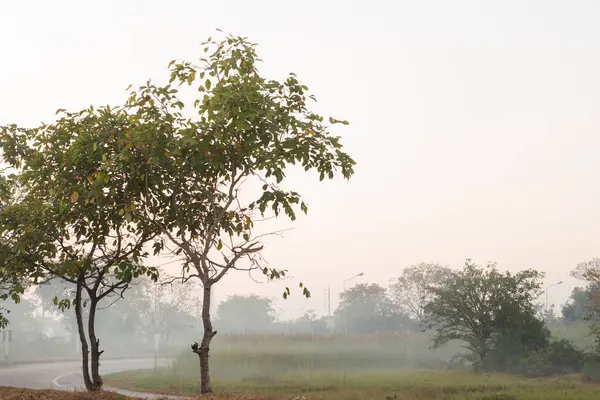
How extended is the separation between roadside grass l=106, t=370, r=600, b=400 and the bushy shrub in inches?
87.8

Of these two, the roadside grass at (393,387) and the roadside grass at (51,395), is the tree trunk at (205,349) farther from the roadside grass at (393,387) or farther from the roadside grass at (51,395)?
the roadside grass at (393,387)

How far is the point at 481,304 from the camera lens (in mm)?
51781

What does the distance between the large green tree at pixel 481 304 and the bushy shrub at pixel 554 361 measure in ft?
12.0

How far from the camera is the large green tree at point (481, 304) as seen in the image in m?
50.2

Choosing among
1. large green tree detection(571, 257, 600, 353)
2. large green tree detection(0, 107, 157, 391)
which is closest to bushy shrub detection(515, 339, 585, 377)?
large green tree detection(571, 257, 600, 353)

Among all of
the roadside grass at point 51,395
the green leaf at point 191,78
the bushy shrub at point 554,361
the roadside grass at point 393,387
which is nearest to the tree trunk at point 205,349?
the roadside grass at point 51,395

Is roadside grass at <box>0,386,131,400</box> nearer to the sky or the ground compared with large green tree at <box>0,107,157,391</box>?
nearer to the ground

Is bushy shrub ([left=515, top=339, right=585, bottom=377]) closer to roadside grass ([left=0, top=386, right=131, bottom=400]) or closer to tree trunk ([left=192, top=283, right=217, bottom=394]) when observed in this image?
tree trunk ([left=192, top=283, right=217, bottom=394])

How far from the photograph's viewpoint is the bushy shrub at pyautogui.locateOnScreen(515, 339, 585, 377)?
4528 cm

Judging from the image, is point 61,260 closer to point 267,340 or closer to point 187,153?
point 187,153

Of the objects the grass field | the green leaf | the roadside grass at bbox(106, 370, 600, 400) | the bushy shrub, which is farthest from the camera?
the bushy shrub

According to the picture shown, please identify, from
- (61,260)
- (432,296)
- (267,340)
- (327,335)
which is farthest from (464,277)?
(61,260)

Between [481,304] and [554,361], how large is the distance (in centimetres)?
754

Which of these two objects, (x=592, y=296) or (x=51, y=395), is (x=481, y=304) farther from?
(x=51, y=395)
